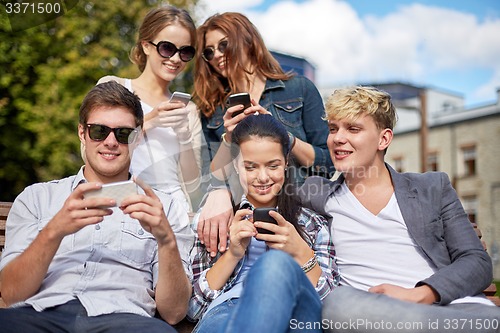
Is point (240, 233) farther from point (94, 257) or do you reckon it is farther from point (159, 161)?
point (159, 161)

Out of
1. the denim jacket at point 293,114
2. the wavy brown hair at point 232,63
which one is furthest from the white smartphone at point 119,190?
the wavy brown hair at point 232,63

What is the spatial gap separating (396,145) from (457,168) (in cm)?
432

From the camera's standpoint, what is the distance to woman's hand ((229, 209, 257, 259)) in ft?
9.57

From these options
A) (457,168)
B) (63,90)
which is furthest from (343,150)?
(457,168)

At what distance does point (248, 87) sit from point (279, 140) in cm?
101

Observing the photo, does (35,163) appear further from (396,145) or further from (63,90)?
(396,145)

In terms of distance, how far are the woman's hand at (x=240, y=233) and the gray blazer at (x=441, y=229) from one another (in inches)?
23.7

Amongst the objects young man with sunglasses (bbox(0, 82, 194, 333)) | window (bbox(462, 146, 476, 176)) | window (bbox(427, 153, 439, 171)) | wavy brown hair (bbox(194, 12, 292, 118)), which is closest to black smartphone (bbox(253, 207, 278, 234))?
young man with sunglasses (bbox(0, 82, 194, 333))

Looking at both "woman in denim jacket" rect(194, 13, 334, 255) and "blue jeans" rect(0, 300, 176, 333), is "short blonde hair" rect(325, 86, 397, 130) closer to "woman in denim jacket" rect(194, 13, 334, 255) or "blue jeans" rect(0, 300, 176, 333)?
"woman in denim jacket" rect(194, 13, 334, 255)

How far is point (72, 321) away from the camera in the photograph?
9.14 ft

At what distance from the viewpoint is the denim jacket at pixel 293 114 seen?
162 inches

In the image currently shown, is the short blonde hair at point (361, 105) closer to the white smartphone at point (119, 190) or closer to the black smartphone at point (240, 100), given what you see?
the black smartphone at point (240, 100)

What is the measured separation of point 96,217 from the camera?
2584 mm

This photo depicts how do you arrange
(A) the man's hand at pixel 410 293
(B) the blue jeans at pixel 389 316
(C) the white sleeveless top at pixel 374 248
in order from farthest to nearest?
(C) the white sleeveless top at pixel 374 248
(A) the man's hand at pixel 410 293
(B) the blue jeans at pixel 389 316
